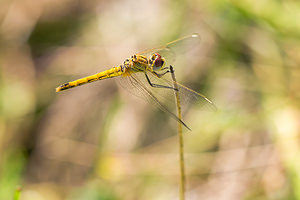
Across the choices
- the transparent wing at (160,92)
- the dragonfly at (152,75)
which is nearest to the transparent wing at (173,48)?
the dragonfly at (152,75)

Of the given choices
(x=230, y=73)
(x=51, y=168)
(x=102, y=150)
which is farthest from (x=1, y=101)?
(x=230, y=73)

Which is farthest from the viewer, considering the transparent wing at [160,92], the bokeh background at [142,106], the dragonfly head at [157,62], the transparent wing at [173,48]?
the bokeh background at [142,106]

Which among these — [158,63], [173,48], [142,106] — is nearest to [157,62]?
[158,63]

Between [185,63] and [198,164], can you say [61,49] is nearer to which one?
[185,63]

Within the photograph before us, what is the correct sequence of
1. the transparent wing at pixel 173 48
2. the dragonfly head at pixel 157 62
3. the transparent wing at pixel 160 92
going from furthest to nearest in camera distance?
the transparent wing at pixel 173 48, the dragonfly head at pixel 157 62, the transparent wing at pixel 160 92

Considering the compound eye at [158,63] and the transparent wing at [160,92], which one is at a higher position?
the compound eye at [158,63]

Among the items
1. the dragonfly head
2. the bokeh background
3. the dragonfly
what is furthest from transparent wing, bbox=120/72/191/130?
the bokeh background

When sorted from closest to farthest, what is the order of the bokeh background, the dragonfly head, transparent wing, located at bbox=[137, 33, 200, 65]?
the dragonfly head
transparent wing, located at bbox=[137, 33, 200, 65]
the bokeh background

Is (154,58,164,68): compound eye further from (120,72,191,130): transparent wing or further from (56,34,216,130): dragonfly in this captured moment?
(120,72,191,130): transparent wing

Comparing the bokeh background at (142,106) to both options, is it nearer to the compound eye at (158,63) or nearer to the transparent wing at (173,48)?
the transparent wing at (173,48)
